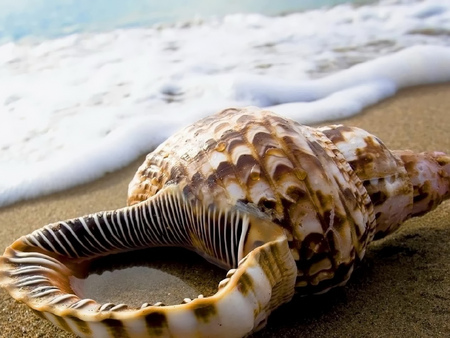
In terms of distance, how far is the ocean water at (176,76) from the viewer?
166 inches

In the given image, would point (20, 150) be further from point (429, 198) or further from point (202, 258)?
point (429, 198)

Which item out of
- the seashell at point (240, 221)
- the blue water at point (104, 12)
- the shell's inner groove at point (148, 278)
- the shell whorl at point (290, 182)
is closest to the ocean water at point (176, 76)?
the blue water at point (104, 12)

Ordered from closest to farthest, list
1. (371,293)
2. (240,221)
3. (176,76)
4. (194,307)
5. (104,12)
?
(194,307)
(240,221)
(371,293)
(176,76)
(104,12)

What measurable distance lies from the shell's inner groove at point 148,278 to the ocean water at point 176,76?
Result: 55.4 inches

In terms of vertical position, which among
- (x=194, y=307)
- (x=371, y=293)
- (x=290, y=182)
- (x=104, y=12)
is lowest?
(x=104, y=12)

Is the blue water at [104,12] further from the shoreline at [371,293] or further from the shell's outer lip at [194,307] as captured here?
the shell's outer lip at [194,307]

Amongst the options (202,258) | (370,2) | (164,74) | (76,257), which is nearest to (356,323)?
(202,258)

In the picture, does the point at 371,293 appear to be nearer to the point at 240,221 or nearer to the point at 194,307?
the point at 240,221

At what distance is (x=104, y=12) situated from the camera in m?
8.83

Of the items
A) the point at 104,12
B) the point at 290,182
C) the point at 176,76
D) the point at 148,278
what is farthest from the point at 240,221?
the point at 104,12

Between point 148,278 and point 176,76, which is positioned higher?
point 148,278

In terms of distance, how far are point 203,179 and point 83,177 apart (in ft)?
6.15

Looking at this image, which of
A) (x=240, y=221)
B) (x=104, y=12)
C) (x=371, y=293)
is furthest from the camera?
(x=104, y=12)

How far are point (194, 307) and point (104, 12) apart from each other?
790cm
